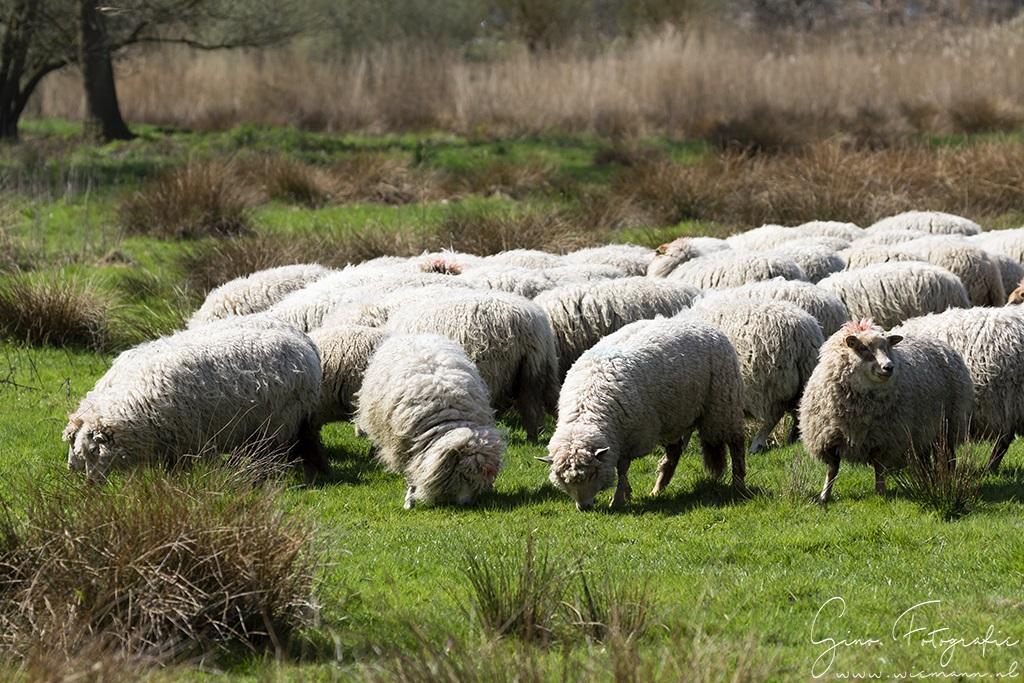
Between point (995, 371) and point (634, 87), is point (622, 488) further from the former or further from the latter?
point (634, 87)

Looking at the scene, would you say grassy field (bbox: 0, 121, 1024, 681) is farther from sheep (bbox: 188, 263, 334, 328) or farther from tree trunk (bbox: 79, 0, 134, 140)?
tree trunk (bbox: 79, 0, 134, 140)

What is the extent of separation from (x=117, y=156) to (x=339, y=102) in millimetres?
6036

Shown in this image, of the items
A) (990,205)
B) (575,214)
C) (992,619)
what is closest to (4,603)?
(992,619)

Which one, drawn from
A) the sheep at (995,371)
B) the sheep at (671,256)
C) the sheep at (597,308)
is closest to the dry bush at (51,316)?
the sheep at (597,308)

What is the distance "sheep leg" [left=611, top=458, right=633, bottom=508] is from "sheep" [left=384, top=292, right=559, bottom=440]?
5.35 feet

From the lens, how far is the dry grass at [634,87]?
25250mm

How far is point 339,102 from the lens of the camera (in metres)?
28.9

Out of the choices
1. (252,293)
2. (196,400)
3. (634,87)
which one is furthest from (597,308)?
(634,87)

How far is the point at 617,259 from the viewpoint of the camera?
13086 millimetres

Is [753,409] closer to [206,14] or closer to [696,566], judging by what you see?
[696,566]

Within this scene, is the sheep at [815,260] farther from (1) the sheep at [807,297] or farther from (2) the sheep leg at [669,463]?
(2) the sheep leg at [669,463]

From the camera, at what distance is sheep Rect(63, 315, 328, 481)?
27.3ft

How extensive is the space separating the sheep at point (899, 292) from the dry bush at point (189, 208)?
9219 mm

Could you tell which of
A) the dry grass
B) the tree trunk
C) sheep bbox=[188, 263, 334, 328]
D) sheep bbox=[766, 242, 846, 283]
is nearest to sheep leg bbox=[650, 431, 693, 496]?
sheep bbox=[766, 242, 846, 283]
